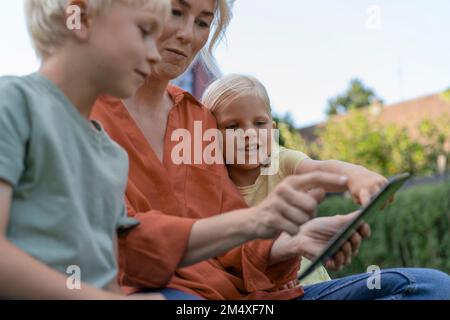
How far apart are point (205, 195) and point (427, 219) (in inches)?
290

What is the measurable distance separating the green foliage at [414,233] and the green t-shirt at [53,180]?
296 inches

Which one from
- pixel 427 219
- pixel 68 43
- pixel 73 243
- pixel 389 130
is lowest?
pixel 73 243

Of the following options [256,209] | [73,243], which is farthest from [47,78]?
[256,209]

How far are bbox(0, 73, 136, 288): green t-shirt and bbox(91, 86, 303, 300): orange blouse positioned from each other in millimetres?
167

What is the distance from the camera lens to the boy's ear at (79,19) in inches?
46.5

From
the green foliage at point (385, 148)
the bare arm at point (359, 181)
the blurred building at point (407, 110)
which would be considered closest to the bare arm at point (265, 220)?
the bare arm at point (359, 181)

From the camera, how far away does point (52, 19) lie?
122 cm

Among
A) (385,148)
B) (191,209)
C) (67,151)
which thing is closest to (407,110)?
(385,148)

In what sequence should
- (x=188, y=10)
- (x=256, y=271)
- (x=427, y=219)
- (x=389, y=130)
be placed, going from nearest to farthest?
(x=256, y=271), (x=188, y=10), (x=427, y=219), (x=389, y=130)

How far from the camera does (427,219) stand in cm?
859

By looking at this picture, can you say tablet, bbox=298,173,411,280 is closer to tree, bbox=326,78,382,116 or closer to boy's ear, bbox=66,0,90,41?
boy's ear, bbox=66,0,90,41

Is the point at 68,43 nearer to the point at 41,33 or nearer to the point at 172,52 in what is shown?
the point at 41,33

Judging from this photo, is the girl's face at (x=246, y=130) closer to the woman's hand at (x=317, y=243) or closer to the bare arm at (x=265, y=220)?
the woman's hand at (x=317, y=243)

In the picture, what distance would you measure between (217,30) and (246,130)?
0.32 meters
